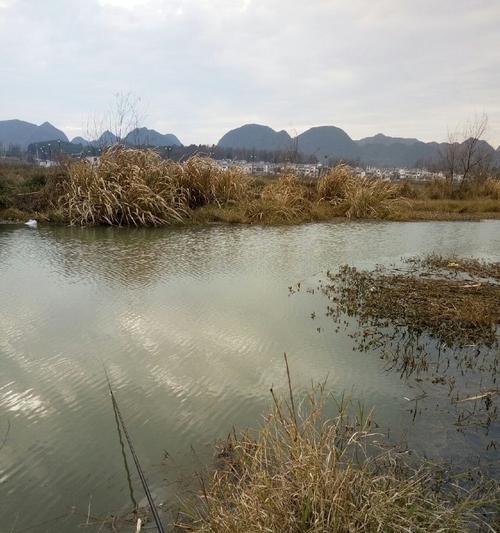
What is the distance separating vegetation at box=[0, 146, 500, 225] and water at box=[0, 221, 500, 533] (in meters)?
2.46

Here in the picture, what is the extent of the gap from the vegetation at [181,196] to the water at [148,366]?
2.46 meters

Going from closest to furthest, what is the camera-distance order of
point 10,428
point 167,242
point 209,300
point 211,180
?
point 10,428 < point 209,300 < point 167,242 < point 211,180

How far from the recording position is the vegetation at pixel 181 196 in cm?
859

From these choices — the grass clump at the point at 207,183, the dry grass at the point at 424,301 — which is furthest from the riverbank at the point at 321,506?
the grass clump at the point at 207,183

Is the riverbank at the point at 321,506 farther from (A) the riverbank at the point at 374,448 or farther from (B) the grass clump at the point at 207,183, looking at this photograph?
(B) the grass clump at the point at 207,183

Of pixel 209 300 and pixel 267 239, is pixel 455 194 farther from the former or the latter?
pixel 209 300

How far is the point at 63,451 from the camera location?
79.7 inches

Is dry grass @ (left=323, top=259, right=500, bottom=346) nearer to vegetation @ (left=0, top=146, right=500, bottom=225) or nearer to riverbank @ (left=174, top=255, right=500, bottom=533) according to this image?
riverbank @ (left=174, top=255, right=500, bottom=533)

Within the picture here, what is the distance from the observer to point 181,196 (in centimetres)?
962

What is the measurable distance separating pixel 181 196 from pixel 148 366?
23.4 ft

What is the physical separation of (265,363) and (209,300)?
147 cm

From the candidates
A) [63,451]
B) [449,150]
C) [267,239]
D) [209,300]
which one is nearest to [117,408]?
[63,451]

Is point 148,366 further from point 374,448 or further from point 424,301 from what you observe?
point 424,301

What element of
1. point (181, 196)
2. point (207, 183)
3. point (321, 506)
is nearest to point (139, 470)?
point (321, 506)
